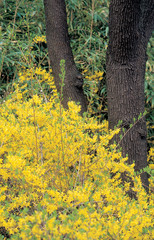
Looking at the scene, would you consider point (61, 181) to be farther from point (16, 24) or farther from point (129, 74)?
point (16, 24)

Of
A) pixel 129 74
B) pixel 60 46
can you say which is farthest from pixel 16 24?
pixel 129 74

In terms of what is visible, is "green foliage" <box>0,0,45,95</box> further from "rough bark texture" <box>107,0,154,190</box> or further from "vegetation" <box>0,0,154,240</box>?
"rough bark texture" <box>107,0,154,190</box>

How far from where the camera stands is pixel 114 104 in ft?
8.65

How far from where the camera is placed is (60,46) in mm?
2895

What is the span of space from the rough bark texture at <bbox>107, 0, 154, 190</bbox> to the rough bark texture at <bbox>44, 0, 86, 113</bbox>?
0.39m

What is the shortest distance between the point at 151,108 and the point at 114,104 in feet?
5.79

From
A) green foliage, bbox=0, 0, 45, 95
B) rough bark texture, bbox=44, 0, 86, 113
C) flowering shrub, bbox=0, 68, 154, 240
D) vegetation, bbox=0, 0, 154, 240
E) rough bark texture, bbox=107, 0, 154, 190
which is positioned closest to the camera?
vegetation, bbox=0, 0, 154, 240

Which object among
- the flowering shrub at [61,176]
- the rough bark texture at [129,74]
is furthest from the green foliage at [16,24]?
the flowering shrub at [61,176]

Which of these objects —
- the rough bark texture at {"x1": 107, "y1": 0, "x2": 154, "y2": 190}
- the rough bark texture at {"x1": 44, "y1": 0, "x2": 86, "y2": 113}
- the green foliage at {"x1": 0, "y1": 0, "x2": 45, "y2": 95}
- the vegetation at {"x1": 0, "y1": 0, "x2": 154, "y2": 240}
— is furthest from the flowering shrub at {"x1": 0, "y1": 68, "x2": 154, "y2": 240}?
the green foliage at {"x1": 0, "y1": 0, "x2": 45, "y2": 95}

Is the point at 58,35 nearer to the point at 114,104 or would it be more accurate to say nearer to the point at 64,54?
the point at 64,54

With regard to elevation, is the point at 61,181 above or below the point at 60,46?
below

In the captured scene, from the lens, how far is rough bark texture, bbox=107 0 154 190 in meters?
2.45

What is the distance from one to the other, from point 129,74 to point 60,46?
0.80m

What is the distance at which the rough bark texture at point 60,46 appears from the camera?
287cm
